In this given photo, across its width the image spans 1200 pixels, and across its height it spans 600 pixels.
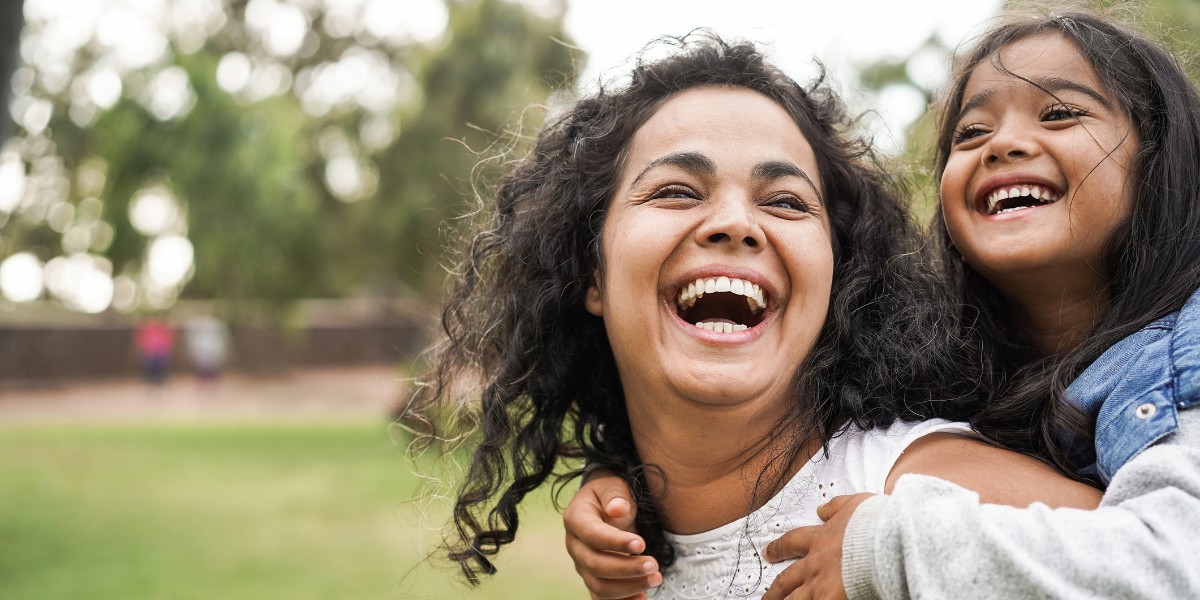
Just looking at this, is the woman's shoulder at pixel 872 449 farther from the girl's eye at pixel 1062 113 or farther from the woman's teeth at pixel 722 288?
the girl's eye at pixel 1062 113

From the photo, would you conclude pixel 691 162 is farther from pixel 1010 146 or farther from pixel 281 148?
Answer: pixel 281 148

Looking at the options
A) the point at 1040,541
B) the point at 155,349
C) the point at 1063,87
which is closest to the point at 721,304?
the point at 1063,87

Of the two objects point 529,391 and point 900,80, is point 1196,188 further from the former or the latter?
point 900,80

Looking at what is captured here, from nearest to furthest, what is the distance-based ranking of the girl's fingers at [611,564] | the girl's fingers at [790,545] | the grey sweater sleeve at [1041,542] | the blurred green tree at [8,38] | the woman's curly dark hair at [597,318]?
the grey sweater sleeve at [1041,542]
the girl's fingers at [790,545]
the girl's fingers at [611,564]
the woman's curly dark hair at [597,318]
the blurred green tree at [8,38]

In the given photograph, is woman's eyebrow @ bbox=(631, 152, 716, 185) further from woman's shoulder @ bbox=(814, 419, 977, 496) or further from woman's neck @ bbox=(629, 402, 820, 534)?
woman's shoulder @ bbox=(814, 419, 977, 496)

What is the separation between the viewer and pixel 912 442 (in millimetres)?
1976

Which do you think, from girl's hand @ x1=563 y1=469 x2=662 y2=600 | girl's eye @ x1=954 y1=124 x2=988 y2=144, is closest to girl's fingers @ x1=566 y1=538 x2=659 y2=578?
girl's hand @ x1=563 y1=469 x2=662 y2=600

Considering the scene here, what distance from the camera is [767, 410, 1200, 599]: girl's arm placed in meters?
1.49

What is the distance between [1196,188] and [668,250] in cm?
109

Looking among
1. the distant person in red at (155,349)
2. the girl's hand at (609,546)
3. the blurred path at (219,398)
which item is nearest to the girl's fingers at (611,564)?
the girl's hand at (609,546)

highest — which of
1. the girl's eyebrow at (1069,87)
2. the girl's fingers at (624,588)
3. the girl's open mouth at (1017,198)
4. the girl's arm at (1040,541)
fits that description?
the girl's eyebrow at (1069,87)

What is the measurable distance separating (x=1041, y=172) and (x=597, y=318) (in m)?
1.07

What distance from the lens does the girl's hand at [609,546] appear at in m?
2.08

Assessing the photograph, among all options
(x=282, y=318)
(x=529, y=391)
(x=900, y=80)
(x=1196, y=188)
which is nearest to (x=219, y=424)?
(x=282, y=318)
